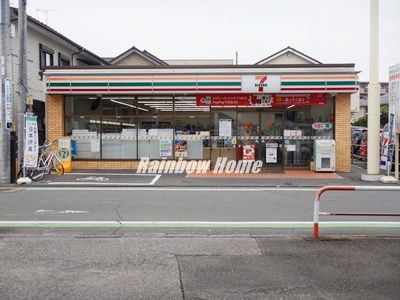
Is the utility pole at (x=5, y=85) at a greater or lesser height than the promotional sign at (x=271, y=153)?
greater

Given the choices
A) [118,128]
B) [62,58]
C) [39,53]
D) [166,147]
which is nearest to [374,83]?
[166,147]

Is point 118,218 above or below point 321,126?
below

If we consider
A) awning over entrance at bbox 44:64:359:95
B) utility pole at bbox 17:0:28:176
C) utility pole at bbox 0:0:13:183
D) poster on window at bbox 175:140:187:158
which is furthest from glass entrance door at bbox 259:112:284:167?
utility pole at bbox 0:0:13:183

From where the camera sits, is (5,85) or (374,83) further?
(374,83)

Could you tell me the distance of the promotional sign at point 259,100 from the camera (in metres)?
17.6

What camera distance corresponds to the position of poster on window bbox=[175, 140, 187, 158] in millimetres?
18250

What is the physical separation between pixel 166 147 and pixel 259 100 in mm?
4100

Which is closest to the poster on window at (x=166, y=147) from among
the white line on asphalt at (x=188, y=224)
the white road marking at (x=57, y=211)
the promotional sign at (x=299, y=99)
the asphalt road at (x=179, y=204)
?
the promotional sign at (x=299, y=99)

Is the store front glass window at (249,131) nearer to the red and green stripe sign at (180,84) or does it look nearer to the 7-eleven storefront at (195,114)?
the 7-eleven storefront at (195,114)

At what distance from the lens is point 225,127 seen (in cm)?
1806

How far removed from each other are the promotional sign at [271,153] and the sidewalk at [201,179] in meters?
0.54

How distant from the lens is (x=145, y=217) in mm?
9180

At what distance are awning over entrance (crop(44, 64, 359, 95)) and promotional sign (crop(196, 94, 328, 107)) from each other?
666mm

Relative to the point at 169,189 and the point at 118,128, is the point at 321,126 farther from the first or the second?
the point at 118,128
